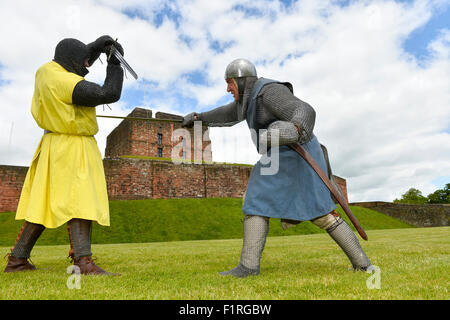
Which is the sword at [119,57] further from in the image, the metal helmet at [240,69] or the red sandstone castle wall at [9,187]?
the red sandstone castle wall at [9,187]

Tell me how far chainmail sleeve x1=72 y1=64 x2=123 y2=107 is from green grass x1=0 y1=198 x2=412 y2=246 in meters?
13.4

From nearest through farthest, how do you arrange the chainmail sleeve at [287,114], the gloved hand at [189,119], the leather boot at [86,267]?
the chainmail sleeve at [287,114]
the leather boot at [86,267]
the gloved hand at [189,119]

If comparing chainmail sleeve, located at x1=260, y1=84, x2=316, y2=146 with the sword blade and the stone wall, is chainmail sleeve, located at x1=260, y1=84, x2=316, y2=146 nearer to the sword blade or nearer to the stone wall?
the sword blade

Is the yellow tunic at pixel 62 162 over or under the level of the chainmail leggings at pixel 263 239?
over

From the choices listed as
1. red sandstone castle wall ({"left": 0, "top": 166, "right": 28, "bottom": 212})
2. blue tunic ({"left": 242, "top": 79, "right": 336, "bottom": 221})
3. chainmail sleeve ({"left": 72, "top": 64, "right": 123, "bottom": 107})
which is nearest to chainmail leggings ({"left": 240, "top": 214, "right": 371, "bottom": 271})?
blue tunic ({"left": 242, "top": 79, "right": 336, "bottom": 221})

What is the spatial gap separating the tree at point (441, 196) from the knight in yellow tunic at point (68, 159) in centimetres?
5328

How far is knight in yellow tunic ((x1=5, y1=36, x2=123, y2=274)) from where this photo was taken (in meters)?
3.16

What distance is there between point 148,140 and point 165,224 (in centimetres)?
1503

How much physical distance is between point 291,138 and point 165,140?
31.6 metres

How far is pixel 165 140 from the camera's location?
33.8 m

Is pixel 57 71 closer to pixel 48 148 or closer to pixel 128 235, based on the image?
pixel 48 148

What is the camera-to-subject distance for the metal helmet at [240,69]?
11.0 ft

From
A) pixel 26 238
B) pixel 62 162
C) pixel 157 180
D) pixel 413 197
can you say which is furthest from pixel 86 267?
pixel 413 197

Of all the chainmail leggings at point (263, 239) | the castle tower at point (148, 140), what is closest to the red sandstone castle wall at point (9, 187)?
the castle tower at point (148, 140)
